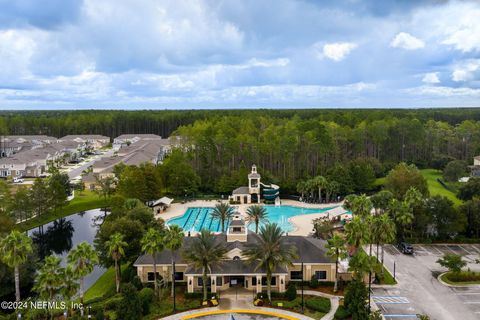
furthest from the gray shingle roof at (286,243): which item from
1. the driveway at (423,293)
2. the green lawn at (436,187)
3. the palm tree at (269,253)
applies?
the green lawn at (436,187)

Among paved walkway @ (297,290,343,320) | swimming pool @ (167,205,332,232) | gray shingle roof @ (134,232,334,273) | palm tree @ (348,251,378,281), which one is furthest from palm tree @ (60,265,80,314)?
swimming pool @ (167,205,332,232)

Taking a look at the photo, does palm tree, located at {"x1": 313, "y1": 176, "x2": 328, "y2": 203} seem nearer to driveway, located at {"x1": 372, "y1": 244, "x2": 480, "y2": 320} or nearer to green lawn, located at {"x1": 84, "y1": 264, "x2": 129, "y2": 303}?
driveway, located at {"x1": 372, "y1": 244, "x2": 480, "y2": 320}

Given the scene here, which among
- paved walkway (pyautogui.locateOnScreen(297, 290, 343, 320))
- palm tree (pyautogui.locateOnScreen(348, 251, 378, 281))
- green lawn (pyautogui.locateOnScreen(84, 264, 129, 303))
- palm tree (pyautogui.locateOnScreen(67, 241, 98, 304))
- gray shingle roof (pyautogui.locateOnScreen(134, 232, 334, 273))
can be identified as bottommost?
green lawn (pyautogui.locateOnScreen(84, 264, 129, 303))

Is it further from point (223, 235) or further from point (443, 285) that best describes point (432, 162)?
point (223, 235)

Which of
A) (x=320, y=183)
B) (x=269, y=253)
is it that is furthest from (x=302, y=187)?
(x=269, y=253)

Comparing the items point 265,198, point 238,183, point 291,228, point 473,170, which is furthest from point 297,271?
point 473,170
